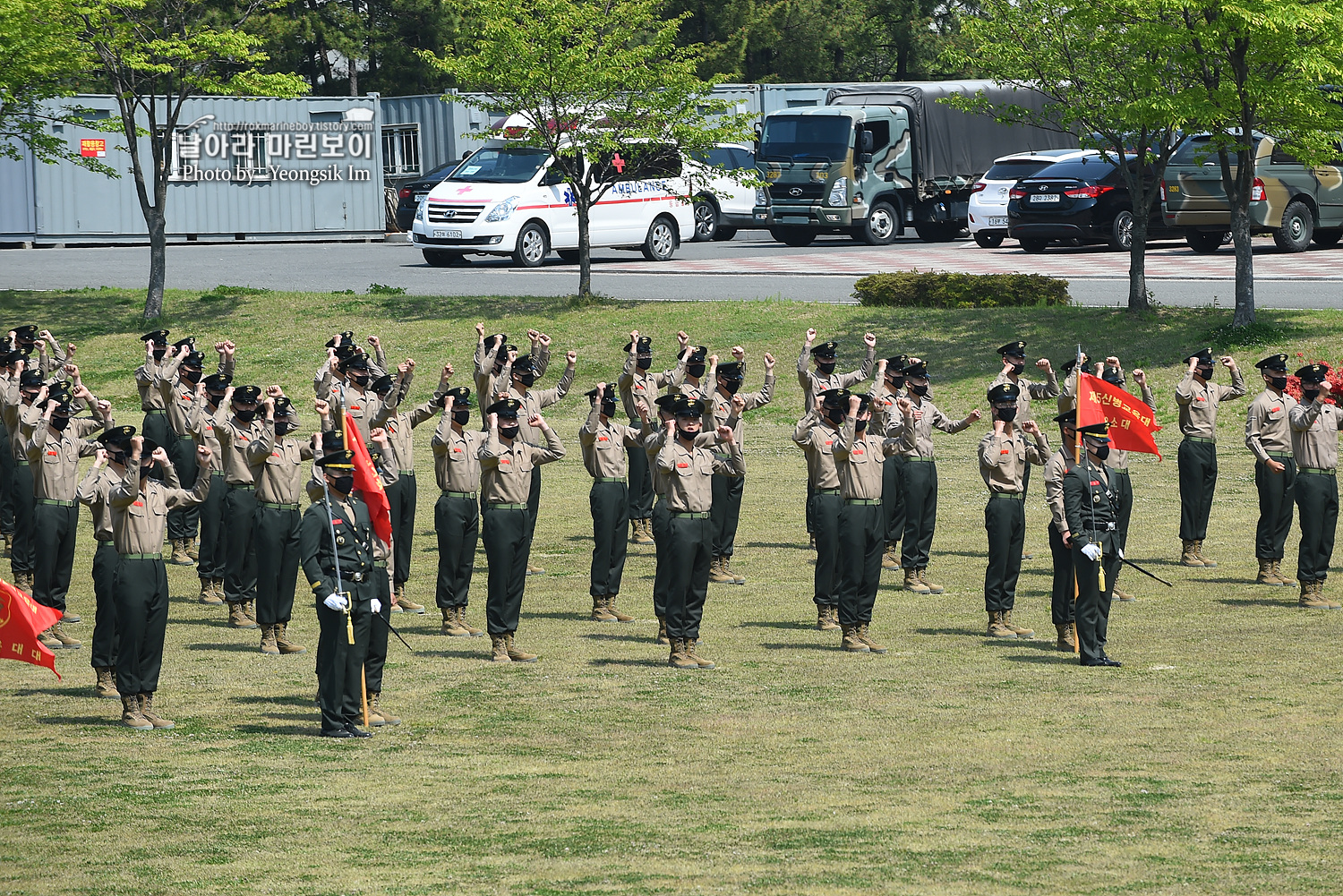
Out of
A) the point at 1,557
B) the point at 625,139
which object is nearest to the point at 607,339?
the point at 625,139

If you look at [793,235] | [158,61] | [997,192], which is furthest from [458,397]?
[793,235]

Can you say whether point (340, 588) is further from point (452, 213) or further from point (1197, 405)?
point (452, 213)

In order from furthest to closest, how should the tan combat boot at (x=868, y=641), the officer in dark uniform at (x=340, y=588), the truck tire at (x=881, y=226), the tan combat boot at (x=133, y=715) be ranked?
the truck tire at (x=881, y=226) < the tan combat boot at (x=868, y=641) < the tan combat boot at (x=133, y=715) < the officer in dark uniform at (x=340, y=588)

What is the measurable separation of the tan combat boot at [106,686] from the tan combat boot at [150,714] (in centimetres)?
80

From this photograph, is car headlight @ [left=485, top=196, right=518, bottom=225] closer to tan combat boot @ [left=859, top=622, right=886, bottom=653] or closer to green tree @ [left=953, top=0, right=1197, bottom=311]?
green tree @ [left=953, top=0, right=1197, bottom=311]

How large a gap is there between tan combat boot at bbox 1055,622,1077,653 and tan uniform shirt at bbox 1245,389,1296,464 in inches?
129

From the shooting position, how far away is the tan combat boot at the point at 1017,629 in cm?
1414

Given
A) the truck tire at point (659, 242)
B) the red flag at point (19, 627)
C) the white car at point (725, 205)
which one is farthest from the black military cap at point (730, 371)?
the white car at point (725, 205)

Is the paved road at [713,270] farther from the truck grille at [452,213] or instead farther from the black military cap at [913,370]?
the black military cap at [913,370]

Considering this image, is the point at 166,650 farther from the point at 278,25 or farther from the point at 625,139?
the point at 278,25

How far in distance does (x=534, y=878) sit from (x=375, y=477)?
13.4 ft

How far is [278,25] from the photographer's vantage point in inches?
1965

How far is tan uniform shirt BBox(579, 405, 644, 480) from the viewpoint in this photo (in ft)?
49.5

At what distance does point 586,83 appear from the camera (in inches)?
1092
